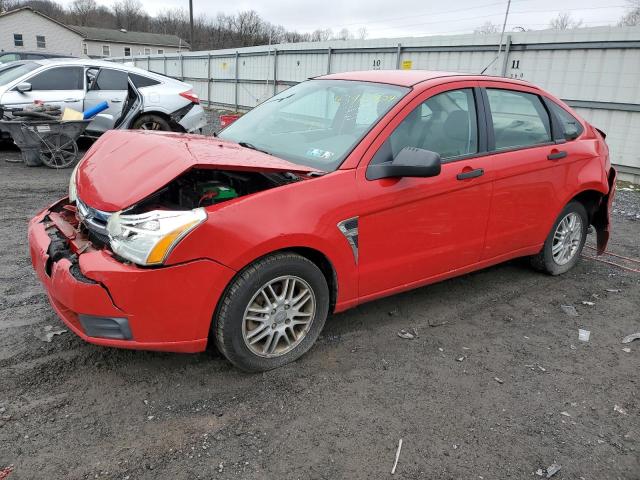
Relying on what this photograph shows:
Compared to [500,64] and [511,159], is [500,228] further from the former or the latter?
[500,64]

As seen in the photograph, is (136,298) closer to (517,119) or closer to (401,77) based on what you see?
(401,77)

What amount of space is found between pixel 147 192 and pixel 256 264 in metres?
0.69

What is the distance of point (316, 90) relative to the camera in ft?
13.3

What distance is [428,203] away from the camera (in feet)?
11.2

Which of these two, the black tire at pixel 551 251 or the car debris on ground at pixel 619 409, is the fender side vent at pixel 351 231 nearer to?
the car debris on ground at pixel 619 409

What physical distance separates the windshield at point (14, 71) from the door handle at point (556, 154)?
902 centimetres

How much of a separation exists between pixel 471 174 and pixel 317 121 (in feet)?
3.88

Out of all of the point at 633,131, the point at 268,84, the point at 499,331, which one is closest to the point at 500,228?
the point at 499,331

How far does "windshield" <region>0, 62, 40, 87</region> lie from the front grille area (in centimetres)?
770

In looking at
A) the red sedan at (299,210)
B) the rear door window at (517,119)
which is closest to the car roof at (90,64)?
the red sedan at (299,210)

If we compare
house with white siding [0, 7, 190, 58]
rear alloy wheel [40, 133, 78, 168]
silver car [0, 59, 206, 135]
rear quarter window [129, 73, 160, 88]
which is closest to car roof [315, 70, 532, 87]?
rear alloy wheel [40, 133, 78, 168]

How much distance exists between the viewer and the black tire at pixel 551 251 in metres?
4.58

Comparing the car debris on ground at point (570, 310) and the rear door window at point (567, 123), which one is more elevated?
the rear door window at point (567, 123)

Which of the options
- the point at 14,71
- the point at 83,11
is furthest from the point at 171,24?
the point at 14,71
